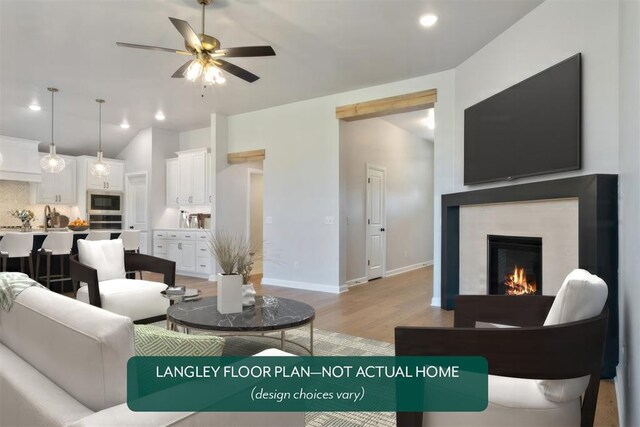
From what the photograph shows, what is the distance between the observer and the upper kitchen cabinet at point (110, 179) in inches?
316

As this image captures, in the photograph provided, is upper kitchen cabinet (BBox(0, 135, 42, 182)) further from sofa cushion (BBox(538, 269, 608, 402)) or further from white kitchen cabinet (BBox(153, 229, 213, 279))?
sofa cushion (BBox(538, 269, 608, 402))

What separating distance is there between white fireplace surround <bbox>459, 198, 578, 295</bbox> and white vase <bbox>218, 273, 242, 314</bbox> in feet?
8.06

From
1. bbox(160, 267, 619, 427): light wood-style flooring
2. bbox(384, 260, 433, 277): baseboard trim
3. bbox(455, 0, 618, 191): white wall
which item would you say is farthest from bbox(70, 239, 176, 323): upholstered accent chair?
bbox(384, 260, 433, 277): baseboard trim

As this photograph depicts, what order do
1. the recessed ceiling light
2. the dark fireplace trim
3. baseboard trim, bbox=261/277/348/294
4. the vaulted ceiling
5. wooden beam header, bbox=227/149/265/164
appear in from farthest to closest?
wooden beam header, bbox=227/149/265/164 < baseboard trim, bbox=261/277/348/294 < the recessed ceiling light < the vaulted ceiling < the dark fireplace trim

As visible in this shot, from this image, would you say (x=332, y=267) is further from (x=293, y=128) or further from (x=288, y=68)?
(x=288, y=68)

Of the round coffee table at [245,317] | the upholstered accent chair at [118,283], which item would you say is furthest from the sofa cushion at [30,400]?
the upholstered accent chair at [118,283]

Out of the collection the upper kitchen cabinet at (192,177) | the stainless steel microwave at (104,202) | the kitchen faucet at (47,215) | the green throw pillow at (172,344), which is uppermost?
the upper kitchen cabinet at (192,177)

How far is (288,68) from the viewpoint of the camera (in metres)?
4.58

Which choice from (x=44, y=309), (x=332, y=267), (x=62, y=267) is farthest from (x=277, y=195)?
(x=44, y=309)

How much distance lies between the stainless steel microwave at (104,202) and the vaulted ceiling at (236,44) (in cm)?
234

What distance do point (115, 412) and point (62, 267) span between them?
5.53 m

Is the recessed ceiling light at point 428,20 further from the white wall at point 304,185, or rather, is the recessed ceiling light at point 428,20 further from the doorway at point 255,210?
the doorway at point 255,210

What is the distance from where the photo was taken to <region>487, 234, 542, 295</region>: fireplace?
3334 millimetres

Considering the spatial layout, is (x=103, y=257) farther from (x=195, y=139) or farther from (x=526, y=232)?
(x=195, y=139)
